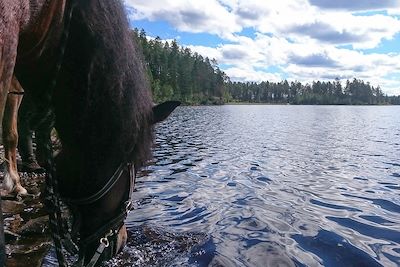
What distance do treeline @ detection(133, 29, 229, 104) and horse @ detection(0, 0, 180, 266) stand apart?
10633 cm

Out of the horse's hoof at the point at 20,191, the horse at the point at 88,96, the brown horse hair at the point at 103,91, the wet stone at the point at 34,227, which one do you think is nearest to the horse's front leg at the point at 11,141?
the horse's hoof at the point at 20,191

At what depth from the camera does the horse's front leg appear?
6371 millimetres

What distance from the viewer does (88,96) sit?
2.06 metres

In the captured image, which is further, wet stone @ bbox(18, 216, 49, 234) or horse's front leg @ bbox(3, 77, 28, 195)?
horse's front leg @ bbox(3, 77, 28, 195)

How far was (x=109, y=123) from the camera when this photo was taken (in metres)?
2.22

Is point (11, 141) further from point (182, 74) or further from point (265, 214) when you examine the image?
point (182, 74)

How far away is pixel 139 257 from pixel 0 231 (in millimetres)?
4576

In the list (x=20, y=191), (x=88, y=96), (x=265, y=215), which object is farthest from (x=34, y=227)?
(x=88, y=96)

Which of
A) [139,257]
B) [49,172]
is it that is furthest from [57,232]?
[139,257]

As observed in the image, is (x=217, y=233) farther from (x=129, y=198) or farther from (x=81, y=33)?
(x=81, y=33)

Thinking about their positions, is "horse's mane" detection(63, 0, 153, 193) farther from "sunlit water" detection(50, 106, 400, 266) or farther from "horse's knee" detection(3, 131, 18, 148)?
"horse's knee" detection(3, 131, 18, 148)

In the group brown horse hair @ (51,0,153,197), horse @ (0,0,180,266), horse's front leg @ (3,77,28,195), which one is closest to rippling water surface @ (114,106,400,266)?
horse's front leg @ (3,77,28,195)

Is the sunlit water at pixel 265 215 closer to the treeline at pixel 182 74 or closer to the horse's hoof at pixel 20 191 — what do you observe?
the horse's hoof at pixel 20 191

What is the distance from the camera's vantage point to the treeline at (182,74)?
124250mm
